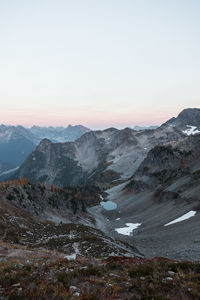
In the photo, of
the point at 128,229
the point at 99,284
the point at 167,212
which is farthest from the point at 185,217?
the point at 99,284

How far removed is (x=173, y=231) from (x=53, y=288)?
61092 mm

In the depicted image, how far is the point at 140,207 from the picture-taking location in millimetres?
113812

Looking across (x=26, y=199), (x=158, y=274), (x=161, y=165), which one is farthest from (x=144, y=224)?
(x=161, y=165)

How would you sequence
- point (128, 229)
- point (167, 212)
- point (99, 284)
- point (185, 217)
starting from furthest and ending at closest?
1. point (167, 212)
2. point (128, 229)
3. point (185, 217)
4. point (99, 284)

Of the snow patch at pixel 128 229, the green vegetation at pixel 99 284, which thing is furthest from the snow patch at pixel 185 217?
the green vegetation at pixel 99 284

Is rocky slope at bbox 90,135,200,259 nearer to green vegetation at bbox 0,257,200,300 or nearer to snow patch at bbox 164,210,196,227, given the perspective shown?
snow patch at bbox 164,210,196,227

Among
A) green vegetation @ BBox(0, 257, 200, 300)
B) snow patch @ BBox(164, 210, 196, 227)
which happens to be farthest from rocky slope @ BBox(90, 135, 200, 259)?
green vegetation @ BBox(0, 257, 200, 300)

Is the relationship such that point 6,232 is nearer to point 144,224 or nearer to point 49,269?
point 49,269

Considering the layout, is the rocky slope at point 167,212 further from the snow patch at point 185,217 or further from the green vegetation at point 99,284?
the green vegetation at point 99,284

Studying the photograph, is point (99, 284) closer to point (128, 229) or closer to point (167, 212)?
point (128, 229)

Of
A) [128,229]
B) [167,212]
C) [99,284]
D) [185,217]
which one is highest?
[99,284]

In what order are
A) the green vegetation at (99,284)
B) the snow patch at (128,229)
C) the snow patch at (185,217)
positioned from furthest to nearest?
the snow patch at (128,229) → the snow patch at (185,217) → the green vegetation at (99,284)

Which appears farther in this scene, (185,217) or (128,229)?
(128,229)

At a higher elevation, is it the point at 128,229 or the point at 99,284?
the point at 99,284
